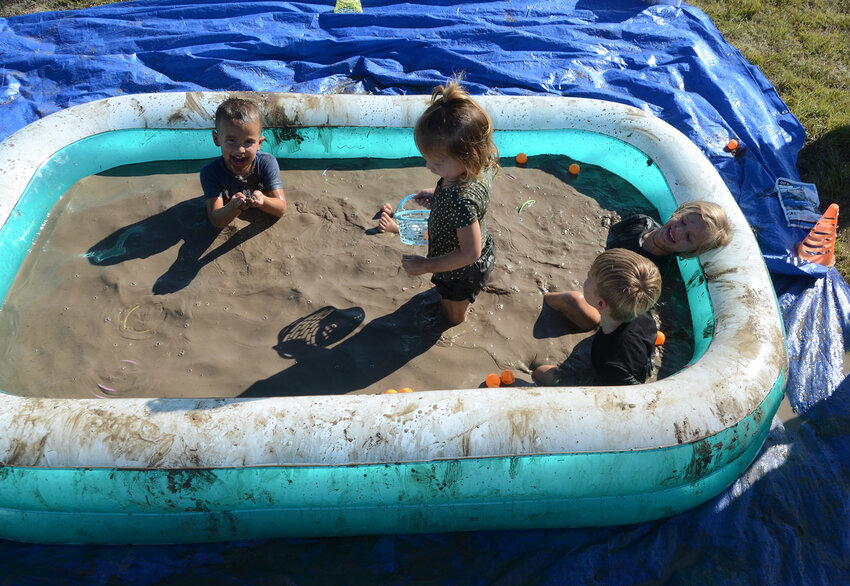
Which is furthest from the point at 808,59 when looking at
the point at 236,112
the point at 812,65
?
the point at 236,112

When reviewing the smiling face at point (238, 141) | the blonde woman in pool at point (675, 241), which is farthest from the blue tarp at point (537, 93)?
the smiling face at point (238, 141)

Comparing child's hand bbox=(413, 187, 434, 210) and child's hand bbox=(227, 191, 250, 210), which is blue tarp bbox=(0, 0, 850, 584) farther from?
child's hand bbox=(227, 191, 250, 210)

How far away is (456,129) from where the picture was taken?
2.25 m

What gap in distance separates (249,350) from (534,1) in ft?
13.9

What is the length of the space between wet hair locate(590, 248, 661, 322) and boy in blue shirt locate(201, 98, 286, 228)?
188cm

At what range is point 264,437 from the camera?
7.23ft

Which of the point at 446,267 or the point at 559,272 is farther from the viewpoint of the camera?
the point at 559,272

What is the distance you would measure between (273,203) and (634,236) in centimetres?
203

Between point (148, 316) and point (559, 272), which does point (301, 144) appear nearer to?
point (148, 316)

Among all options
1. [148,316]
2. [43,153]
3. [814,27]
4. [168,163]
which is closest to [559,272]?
[148,316]

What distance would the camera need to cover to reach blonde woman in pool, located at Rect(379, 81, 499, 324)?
7.45ft

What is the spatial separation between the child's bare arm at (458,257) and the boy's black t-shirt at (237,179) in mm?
1338

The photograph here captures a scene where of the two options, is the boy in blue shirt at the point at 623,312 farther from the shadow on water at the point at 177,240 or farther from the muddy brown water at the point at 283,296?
the shadow on water at the point at 177,240

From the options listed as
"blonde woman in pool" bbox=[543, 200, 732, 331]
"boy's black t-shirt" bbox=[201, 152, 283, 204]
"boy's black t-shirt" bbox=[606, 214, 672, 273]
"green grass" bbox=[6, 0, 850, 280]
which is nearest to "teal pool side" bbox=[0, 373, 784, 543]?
"blonde woman in pool" bbox=[543, 200, 732, 331]
